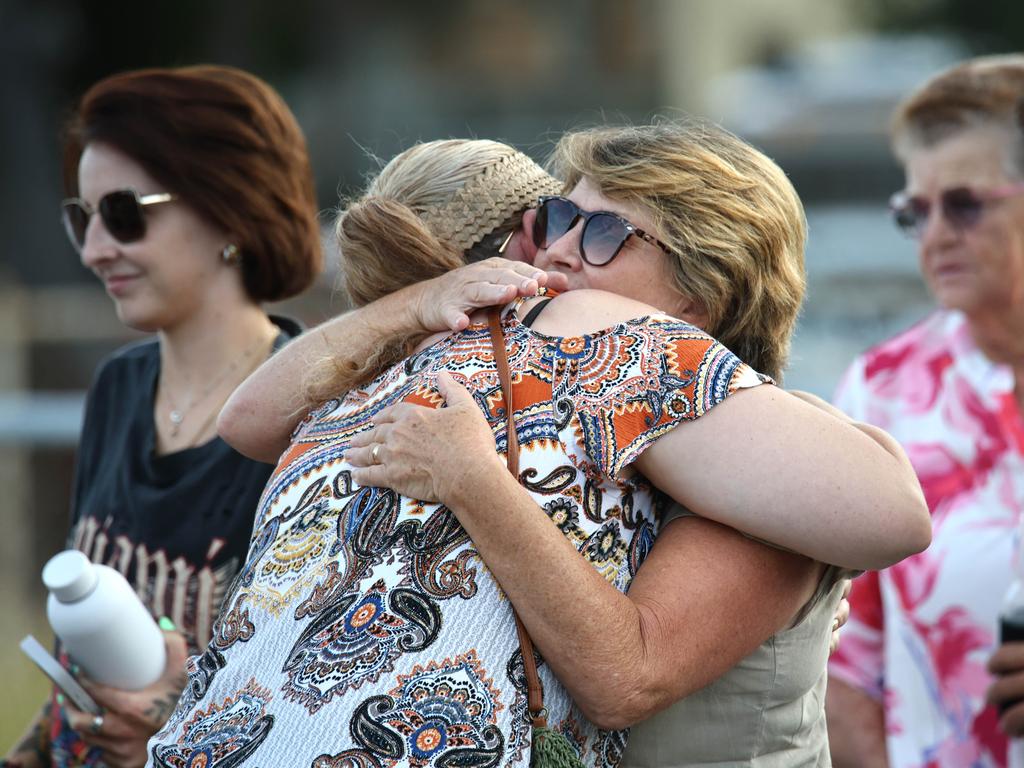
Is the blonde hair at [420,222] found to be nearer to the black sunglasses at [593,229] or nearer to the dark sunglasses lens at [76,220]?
the black sunglasses at [593,229]

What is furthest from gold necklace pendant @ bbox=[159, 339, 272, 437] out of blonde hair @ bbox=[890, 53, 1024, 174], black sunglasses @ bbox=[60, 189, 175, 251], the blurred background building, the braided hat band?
blonde hair @ bbox=[890, 53, 1024, 174]

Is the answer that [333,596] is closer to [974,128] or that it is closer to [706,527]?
[706,527]

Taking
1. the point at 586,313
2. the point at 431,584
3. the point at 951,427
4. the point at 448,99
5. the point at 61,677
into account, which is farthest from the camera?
the point at 448,99

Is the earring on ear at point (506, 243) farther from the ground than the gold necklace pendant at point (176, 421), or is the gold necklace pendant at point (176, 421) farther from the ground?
the earring on ear at point (506, 243)

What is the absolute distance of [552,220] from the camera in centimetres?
212

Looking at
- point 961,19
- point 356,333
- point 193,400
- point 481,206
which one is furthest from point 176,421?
point 961,19

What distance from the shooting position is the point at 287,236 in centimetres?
323

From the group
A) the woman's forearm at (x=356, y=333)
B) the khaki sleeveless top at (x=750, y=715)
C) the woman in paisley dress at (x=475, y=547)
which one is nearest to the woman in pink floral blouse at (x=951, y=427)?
the khaki sleeveless top at (x=750, y=715)

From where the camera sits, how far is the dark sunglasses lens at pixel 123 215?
10.2ft

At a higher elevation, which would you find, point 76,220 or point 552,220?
point 552,220

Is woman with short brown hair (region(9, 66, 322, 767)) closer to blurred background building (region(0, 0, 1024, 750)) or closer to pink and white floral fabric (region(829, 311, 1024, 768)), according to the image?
blurred background building (region(0, 0, 1024, 750))

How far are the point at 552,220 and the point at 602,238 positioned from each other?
111 mm

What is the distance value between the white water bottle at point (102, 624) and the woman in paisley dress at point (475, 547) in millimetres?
614

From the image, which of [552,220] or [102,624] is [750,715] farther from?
[102,624]
